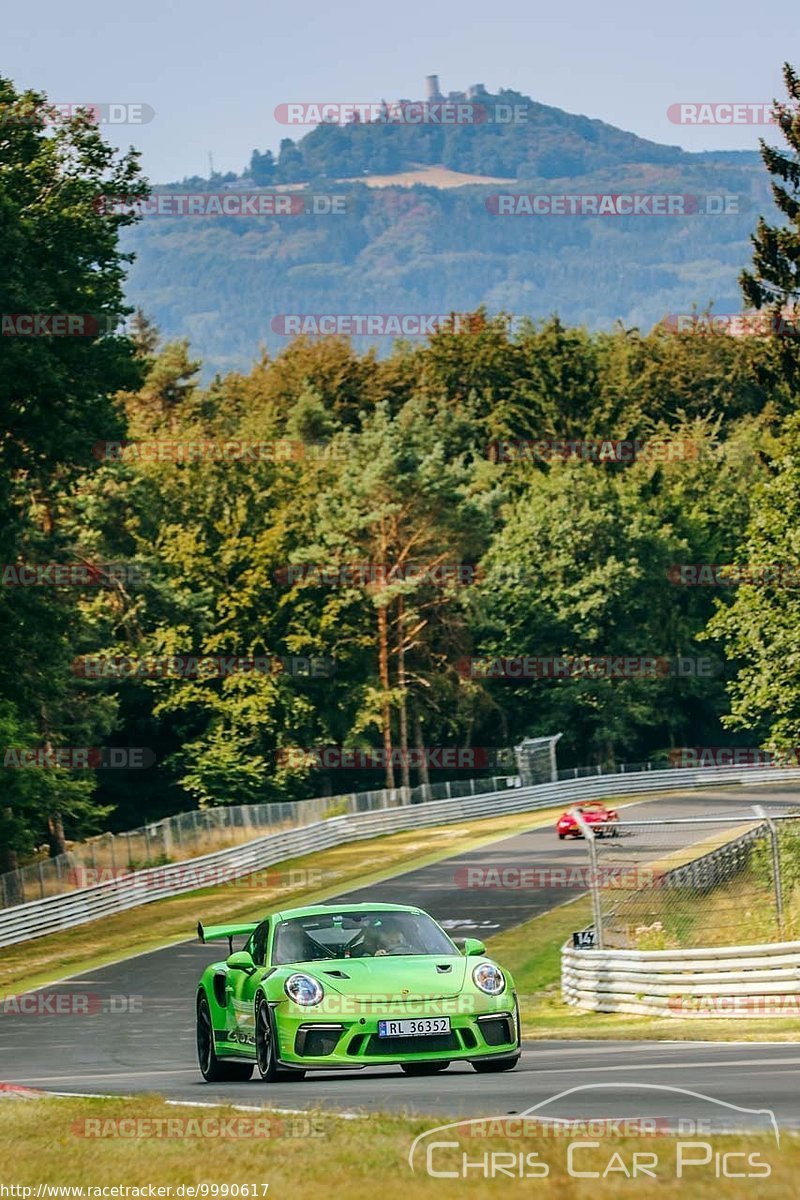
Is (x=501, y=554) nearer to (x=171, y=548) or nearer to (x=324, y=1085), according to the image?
(x=171, y=548)

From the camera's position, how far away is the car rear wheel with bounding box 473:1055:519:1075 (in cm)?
1340

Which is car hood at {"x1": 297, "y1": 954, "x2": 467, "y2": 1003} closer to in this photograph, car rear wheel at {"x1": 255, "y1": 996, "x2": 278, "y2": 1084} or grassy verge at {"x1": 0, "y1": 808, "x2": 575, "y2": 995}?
car rear wheel at {"x1": 255, "y1": 996, "x2": 278, "y2": 1084}

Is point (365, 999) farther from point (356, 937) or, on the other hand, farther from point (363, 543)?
point (363, 543)

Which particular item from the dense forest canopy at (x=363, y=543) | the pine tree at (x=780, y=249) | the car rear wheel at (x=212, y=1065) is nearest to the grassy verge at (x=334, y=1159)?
the car rear wheel at (x=212, y=1065)

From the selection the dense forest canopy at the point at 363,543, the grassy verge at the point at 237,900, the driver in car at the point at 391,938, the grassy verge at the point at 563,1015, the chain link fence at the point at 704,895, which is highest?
the dense forest canopy at the point at 363,543

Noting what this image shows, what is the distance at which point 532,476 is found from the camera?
10094 centimetres

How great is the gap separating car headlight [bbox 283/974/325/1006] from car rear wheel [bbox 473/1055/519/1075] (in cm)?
124

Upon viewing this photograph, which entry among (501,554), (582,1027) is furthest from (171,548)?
(582,1027)

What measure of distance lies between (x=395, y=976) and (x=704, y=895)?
13.2 metres

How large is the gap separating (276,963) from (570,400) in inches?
3707

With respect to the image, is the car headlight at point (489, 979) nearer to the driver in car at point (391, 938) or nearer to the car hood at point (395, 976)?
the car hood at point (395, 976)

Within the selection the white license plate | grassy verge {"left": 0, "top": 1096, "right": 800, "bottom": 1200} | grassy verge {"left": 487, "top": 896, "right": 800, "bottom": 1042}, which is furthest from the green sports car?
grassy verge {"left": 487, "top": 896, "right": 800, "bottom": 1042}

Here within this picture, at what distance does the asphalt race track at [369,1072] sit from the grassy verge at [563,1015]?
0.50 metres

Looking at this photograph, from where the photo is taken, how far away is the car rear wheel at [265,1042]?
1353 cm
